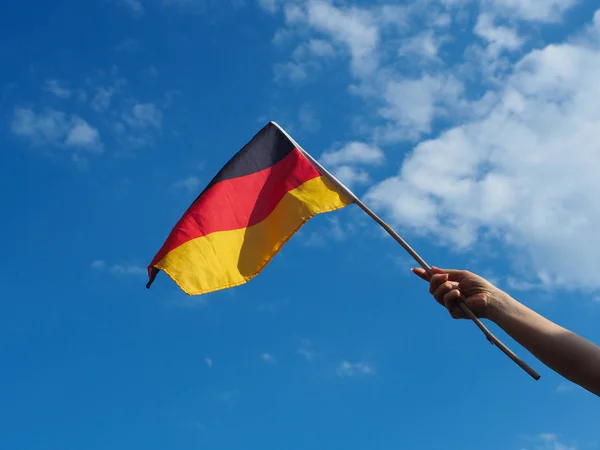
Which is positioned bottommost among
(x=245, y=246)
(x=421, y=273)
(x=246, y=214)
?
(x=421, y=273)

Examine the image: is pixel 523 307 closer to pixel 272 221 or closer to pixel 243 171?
pixel 272 221

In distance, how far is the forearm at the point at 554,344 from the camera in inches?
179

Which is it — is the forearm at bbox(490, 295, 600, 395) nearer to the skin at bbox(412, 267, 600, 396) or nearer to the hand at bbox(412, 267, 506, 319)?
the skin at bbox(412, 267, 600, 396)

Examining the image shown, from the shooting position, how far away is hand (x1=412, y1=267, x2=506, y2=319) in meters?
5.31

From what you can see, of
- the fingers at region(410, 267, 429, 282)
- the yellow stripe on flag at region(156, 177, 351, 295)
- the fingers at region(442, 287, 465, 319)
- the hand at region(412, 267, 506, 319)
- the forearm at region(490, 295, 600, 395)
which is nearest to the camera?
the forearm at region(490, 295, 600, 395)

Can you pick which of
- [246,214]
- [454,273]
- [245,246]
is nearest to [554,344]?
[454,273]

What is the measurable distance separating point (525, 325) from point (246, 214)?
6.02m

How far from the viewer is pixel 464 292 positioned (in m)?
5.59

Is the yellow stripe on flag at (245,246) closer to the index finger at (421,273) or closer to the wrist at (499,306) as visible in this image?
the index finger at (421,273)

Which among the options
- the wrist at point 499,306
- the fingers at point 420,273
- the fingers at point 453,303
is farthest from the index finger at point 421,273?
the wrist at point 499,306

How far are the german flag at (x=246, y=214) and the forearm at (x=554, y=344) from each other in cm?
481

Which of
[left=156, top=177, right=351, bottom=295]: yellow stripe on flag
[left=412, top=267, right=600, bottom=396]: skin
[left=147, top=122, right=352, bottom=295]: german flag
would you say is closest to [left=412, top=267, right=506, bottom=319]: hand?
[left=412, top=267, right=600, bottom=396]: skin

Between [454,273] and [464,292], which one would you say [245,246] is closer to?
[454,273]

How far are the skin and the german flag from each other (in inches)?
162
